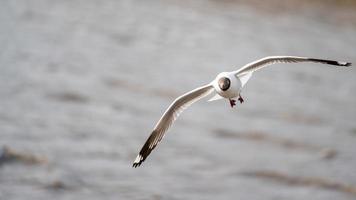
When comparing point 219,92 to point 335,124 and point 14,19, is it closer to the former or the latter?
point 335,124

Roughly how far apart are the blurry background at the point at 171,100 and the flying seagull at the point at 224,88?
290cm

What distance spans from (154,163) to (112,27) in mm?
8221

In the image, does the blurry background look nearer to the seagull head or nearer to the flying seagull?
the flying seagull

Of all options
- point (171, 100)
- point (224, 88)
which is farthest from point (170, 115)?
point (171, 100)

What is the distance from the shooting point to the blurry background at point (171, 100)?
11.4 m

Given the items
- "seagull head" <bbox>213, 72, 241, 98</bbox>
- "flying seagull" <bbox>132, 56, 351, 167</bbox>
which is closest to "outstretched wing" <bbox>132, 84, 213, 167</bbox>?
"flying seagull" <bbox>132, 56, 351, 167</bbox>

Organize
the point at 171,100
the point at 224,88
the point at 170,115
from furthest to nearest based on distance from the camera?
1. the point at 171,100
2. the point at 170,115
3. the point at 224,88

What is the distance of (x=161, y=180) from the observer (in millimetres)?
11344

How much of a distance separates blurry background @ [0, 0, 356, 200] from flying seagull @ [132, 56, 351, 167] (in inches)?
114

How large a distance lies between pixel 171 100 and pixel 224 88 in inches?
329

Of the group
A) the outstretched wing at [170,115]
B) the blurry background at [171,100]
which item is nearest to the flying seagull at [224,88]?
the outstretched wing at [170,115]

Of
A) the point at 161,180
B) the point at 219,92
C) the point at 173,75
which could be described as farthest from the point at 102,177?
the point at 173,75

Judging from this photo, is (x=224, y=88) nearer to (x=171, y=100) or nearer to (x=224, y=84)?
(x=224, y=84)

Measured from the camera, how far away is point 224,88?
7.00m
